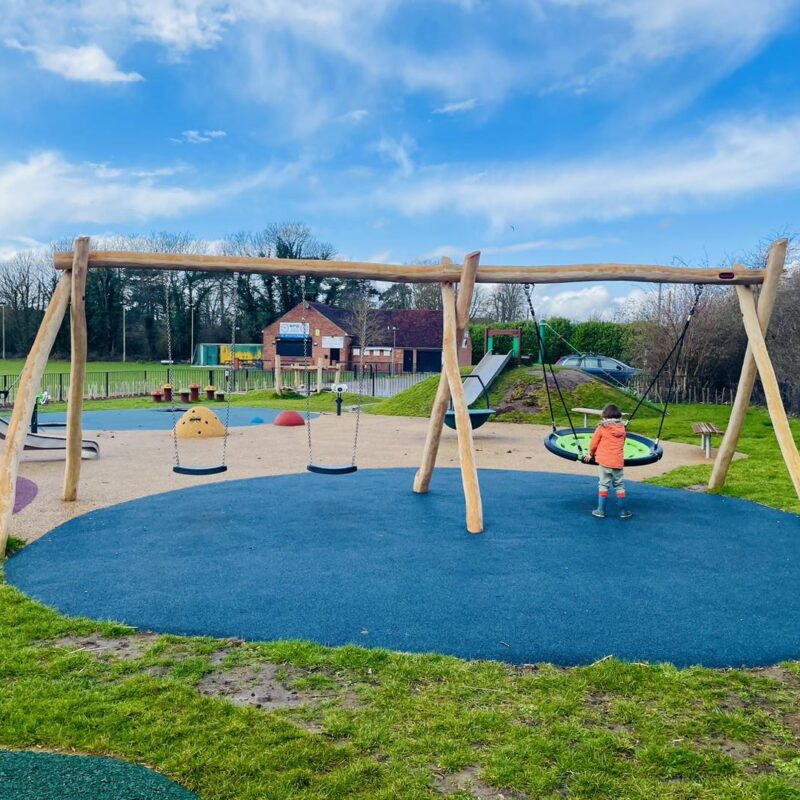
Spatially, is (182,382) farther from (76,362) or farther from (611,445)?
(611,445)

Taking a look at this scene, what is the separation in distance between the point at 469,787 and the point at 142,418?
19292 mm

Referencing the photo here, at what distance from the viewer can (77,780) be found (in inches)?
109

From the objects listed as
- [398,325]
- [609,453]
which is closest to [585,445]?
[609,453]

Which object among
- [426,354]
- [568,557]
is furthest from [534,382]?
[426,354]

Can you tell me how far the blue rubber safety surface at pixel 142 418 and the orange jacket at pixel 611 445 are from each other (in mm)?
12483

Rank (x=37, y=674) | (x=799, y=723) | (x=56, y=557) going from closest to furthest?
1. (x=799, y=723)
2. (x=37, y=674)
3. (x=56, y=557)

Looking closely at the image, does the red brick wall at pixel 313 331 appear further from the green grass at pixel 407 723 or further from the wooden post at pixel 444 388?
the green grass at pixel 407 723

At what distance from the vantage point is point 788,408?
65.9 ft

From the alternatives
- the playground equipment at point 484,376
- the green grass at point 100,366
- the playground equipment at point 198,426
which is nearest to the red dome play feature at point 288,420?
the playground equipment at point 198,426

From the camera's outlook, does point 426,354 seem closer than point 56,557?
No

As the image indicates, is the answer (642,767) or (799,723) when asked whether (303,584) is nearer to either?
(642,767)

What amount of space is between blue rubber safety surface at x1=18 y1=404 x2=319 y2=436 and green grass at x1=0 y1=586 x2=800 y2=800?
14032 mm

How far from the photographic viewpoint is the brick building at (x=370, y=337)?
4575 centimetres

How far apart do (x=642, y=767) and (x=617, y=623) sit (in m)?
1.76
